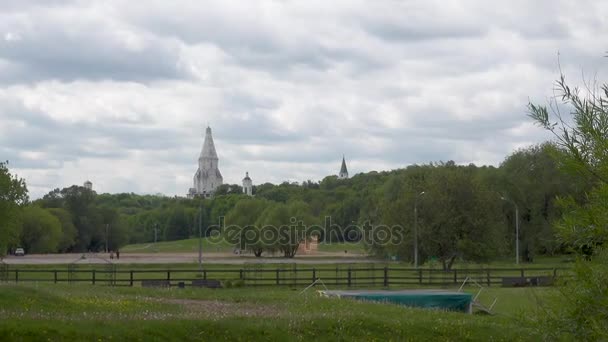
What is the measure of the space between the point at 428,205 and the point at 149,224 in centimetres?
10548

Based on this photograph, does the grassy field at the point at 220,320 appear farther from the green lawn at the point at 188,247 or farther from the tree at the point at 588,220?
the green lawn at the point at 188,247

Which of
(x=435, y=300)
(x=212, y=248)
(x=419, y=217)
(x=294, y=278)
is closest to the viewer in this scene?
(x=435, y=300)

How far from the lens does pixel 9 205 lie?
50.3 m

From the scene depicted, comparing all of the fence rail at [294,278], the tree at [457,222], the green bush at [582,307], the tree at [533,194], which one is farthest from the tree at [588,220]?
the tree at [533,194]

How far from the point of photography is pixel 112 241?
12825 centimetres

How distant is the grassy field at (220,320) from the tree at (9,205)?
21.3m

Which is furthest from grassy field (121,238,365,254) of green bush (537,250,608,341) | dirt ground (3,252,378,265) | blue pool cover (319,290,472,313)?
green bush (537,250,608,341)

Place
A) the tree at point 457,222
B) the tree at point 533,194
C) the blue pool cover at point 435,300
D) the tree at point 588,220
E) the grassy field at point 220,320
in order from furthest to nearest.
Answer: the tree at point 533,194 → the tree at point 457,222 → the blue pool cover at point 435,300 → the grassy field at point 220,320 → the tree at point 588,220

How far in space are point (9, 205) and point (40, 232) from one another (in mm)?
59851

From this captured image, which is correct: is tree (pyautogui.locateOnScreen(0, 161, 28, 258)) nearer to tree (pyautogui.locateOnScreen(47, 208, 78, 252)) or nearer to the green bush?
the green bush

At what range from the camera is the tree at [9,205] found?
49.4 metres

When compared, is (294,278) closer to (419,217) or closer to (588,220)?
(419,217)

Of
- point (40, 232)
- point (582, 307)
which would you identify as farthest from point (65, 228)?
point (582, 307)

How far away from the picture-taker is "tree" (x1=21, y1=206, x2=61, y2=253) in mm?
106000
